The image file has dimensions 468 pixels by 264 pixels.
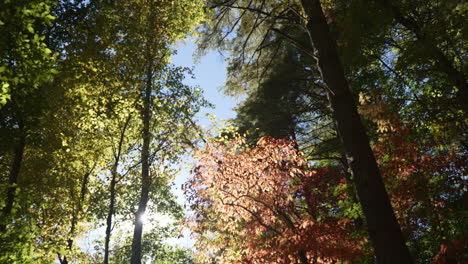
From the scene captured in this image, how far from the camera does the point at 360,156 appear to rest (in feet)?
11.6

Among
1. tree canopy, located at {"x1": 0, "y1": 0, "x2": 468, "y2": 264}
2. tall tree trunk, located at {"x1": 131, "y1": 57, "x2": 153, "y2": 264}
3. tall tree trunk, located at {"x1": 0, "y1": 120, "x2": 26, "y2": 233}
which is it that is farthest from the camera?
tall tree trunk, located at {"x1": 131, "y1": 57, "x2": 153, "y2": 264}

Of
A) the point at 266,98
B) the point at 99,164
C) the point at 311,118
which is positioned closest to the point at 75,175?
the point at 99,164

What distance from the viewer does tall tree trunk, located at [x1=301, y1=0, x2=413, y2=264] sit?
3.12 meters

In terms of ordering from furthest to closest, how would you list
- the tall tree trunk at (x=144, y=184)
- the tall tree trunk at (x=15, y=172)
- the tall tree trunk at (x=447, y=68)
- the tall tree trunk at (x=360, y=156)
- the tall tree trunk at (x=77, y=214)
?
1. the tall tree trunk at (x=144, y=184)
2. the tall tree trunk at (x=77, y=214)
3. the tall tree trunk at (x=15, y=172)
4. the tall tree trunk at (x=447, y=68)
5. the tall tree trunk at (x=360, y=156)

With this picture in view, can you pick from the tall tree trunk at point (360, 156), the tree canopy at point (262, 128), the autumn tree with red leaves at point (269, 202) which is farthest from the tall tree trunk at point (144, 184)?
the tall tree trunk at point (360, 156)

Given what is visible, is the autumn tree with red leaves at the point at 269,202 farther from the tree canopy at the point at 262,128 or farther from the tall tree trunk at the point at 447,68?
the tall tree trunk at the point at 447,68

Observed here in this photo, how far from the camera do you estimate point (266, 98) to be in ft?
40.4

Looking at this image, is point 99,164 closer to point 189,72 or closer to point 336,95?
point 189,72

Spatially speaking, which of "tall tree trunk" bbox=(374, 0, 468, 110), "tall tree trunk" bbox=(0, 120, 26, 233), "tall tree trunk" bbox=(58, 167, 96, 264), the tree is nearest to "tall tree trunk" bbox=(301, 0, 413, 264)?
the tree

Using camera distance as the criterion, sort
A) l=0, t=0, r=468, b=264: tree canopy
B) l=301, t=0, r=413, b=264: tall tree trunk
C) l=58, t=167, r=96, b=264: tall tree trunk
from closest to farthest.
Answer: l=301, t=0, r=413, b=264: tall tree trunk
l=0, t=0, r=468, b=264: tree canopy
l=58, t=167, r=96, b=264: tall tree trunk

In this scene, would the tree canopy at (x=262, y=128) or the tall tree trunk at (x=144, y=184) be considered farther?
the tall tree trunk at (x=144, y=184)

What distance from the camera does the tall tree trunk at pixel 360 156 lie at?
10.2 feet

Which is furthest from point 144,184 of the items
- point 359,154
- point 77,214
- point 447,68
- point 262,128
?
point 447,68

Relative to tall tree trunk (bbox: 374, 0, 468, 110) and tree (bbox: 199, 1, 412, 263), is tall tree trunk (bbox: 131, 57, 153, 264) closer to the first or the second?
tall tree trunk (bbox: 374, 0, 468, 110)
